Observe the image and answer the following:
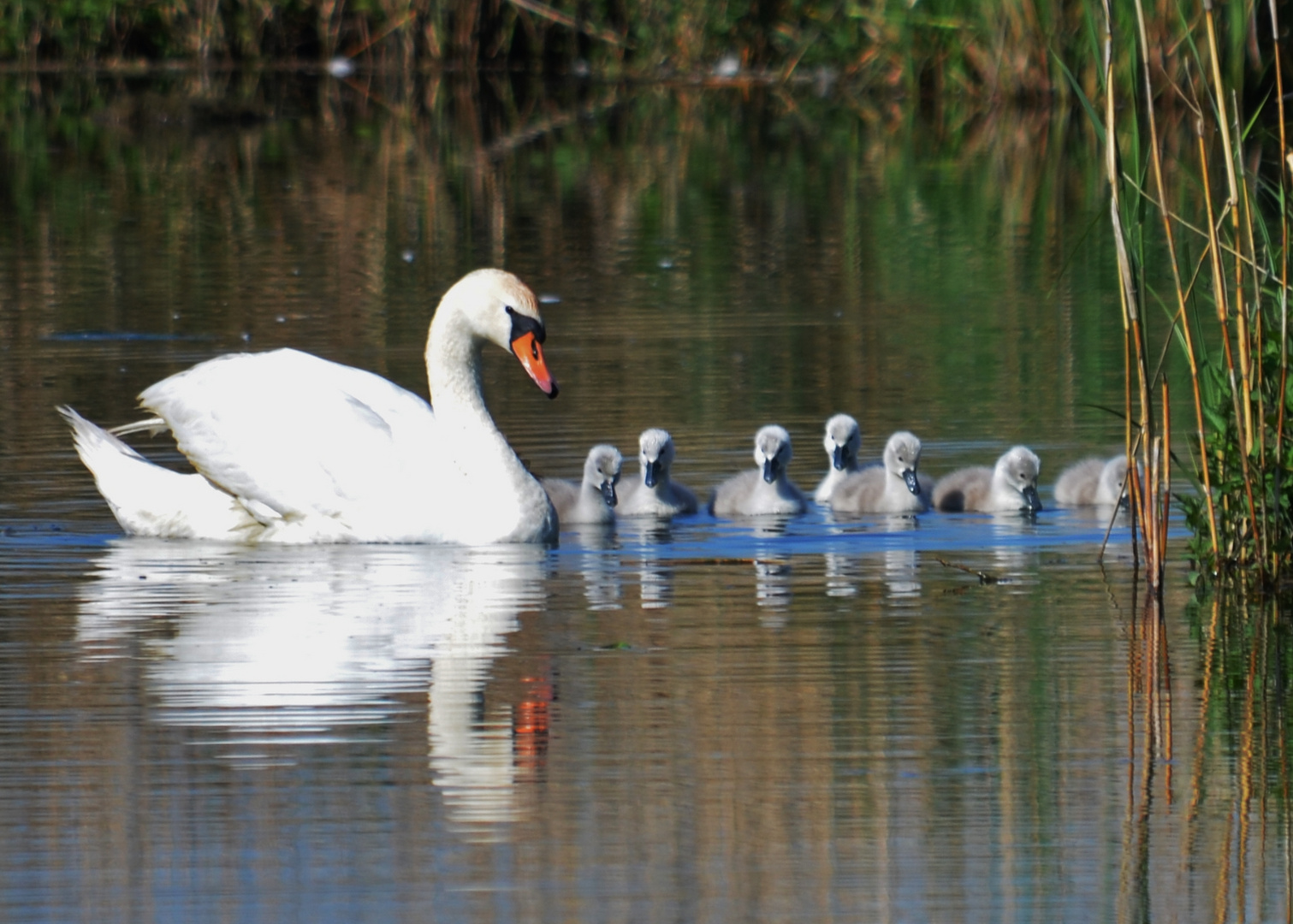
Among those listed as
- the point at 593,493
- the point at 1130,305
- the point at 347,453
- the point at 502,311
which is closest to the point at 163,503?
the point at 347,453

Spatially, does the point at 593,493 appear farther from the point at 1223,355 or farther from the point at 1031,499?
the point at 1223,355

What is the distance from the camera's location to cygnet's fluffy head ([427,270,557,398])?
8.34 m

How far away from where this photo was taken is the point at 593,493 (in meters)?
8.95

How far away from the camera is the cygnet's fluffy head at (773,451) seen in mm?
8977

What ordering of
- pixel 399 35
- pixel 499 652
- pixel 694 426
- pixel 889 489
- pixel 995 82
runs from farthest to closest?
1. pixel 399 35
2. pixel 995 82
3. pixel 694 426
4. pixel 889 489
5. pixel 499 652

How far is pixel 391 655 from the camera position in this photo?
20.9 feet

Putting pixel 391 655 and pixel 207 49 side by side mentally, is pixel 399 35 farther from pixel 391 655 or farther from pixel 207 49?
pixel 391 655

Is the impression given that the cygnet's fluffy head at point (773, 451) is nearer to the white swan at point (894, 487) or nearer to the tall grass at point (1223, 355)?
the white swan at point (894, 487)

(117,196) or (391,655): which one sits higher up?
(117,196)

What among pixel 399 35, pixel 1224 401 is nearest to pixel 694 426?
pixel 1224 401

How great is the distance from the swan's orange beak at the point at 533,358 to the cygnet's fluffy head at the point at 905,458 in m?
1.39

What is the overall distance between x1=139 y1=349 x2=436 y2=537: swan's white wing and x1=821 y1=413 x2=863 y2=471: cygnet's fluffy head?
1.68 metres

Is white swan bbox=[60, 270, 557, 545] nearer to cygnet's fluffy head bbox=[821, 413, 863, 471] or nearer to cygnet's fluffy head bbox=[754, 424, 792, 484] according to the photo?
cygnet's fluffy head bbox=[754, 424, 792, 484]

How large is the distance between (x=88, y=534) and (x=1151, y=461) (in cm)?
374
